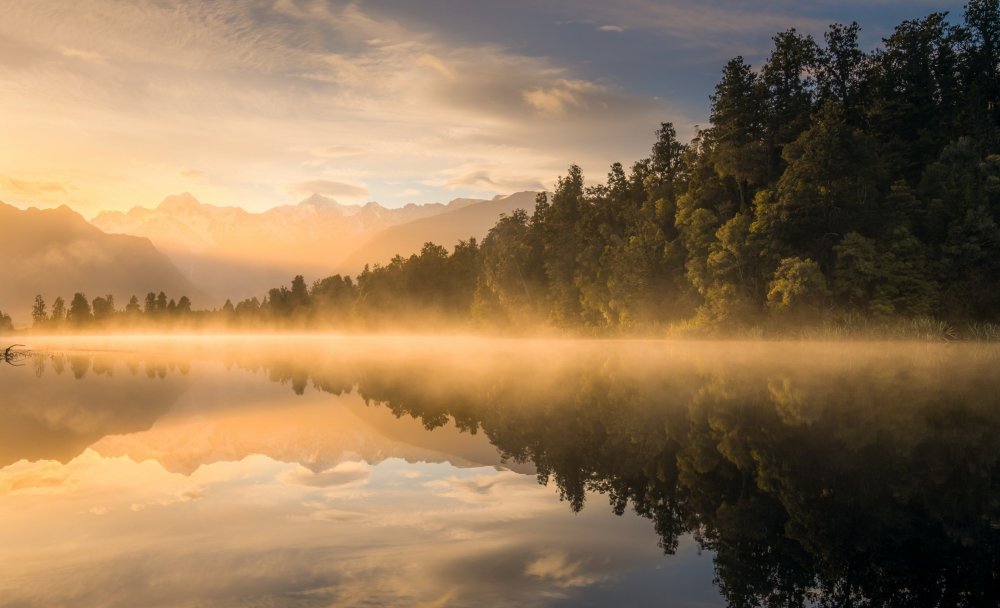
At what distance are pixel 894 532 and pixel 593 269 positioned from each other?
98735 millimetres

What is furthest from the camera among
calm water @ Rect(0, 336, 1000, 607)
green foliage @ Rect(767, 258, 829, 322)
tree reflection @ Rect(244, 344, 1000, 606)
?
green foliage @ Rect(767, 258, 829, 322)

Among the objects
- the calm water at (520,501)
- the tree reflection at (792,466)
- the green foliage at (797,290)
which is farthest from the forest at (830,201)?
the calm water at (520,501)

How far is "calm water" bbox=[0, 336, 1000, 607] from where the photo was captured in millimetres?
8820

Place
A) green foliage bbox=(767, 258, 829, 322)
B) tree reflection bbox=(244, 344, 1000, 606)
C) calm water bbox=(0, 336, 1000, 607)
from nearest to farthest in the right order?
calm water bbox=(0, 336, 1000, 607) → tree reflection bbox=(244, 344, 1000, 606) → green foliage bbox=(767, 258, 829, 322)

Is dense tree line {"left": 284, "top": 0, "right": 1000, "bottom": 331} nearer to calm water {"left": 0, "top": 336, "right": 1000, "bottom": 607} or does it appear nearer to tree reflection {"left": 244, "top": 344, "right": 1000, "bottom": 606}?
tree reflection {"left": 244, "top": 344, "right": 1000, "bottom": 606}

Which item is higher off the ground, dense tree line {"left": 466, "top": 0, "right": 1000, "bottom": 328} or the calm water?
dense tree line {"left": 466, "top": 0, "right": 1000, "bottom": 328}

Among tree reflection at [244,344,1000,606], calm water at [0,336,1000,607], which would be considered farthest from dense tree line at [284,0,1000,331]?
calm water at [0,336,1000,607]

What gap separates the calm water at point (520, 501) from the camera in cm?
882

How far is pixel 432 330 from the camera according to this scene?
171250 mm

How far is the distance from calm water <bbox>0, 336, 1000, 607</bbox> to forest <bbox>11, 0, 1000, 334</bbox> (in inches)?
1614

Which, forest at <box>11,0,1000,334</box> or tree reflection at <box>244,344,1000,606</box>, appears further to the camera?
forest at <box>11,0,1000,334</box>

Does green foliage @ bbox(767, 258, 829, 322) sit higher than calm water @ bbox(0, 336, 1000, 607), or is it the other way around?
green foliage @ bbox(767, 258, 829, 322)

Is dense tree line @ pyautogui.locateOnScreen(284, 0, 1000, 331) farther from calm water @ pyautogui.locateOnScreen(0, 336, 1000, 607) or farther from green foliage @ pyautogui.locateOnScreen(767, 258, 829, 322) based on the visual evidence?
calm water @ pyautogui.locateOnScreen(0, 336, 1000, 607)

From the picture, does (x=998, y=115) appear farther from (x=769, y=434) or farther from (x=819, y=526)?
(x=819, y=526)
